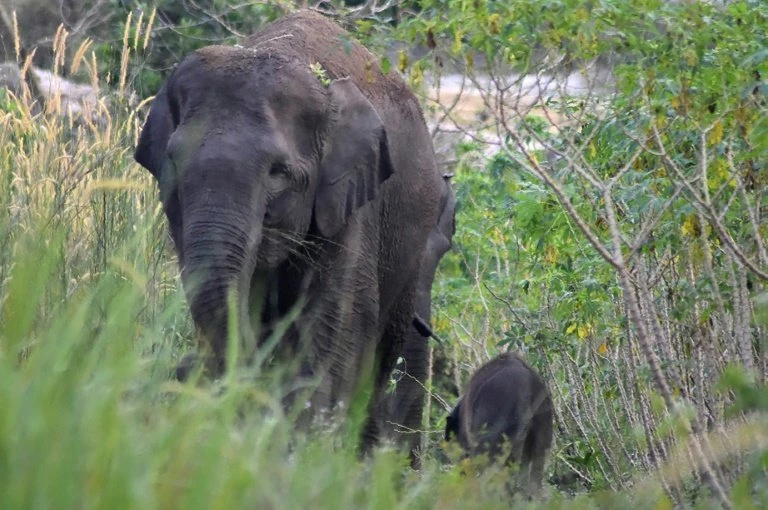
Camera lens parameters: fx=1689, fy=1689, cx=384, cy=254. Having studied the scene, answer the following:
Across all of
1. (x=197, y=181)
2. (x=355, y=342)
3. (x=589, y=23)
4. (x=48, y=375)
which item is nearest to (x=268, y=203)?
(x=197, y=181)

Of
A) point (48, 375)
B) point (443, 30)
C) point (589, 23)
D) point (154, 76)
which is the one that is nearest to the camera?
point (48, 375)

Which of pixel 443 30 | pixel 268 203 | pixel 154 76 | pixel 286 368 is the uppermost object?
pixel 443 30

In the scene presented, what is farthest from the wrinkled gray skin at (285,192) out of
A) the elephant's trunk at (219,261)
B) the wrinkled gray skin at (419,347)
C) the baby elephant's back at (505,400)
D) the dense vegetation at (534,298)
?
the wrinkled gray skin at (419,347)

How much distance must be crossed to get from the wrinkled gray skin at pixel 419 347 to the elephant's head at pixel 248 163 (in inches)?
74.5

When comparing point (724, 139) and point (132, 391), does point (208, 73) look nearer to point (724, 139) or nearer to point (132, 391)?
point (724, 139)

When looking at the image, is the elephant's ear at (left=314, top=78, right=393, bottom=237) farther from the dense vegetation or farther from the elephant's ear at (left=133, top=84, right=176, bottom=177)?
the elephant's ear at (left=133, top=84, right=176, bottom=177)

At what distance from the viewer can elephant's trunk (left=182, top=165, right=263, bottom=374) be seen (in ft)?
21.6

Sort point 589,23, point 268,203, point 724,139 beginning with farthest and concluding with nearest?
point 268,203 < point 724,139 < point 589,23

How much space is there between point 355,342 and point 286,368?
3.19 ft

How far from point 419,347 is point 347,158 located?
8.96 ft

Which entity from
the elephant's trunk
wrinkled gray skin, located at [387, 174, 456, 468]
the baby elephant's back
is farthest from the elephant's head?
wrinkled gray skin, located at [387, 174, 456, 468]

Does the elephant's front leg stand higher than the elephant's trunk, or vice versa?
the elephant's trunk

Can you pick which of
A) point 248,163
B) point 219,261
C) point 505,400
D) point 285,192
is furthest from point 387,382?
point 219,261

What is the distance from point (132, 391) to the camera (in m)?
4.52
